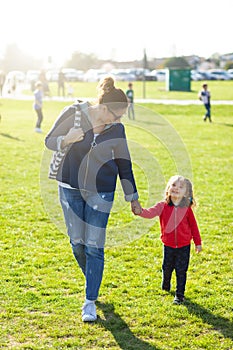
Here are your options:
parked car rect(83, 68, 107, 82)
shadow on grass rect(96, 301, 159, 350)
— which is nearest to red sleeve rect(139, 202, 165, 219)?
shadow on grass rect(96, 301, 159, 350)

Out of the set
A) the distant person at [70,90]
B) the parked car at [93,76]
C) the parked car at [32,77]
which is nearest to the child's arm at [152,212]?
the distant person at [70,90]

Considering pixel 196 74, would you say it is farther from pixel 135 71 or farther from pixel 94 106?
pixel 94 106

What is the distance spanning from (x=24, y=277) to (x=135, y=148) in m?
11.0

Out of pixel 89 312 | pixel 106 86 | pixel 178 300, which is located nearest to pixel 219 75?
pixel 178 300

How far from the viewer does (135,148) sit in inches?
667

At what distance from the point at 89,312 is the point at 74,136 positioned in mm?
1557

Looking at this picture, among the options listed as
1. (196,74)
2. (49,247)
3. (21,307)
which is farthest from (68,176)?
(196,74)

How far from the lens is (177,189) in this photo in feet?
18.0

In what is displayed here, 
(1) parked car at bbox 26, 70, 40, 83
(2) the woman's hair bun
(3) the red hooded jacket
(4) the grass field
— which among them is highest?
(1) parked car at bbox 26, 70, 40, 83

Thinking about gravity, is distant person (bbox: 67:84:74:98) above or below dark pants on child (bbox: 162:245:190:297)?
above

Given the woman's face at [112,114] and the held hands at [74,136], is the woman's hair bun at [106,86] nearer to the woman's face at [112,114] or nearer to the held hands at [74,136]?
the woman's face at [112,114]

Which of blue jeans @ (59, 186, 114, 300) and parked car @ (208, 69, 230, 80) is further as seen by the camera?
parked car @ (208, 69, 230, 80)

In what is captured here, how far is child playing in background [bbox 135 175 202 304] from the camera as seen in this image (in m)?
5.52

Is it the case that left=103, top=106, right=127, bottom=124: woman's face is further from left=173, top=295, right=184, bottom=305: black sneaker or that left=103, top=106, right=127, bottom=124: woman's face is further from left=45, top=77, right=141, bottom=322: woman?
left=173, top=295, right=184, bottom=305: black sneaker
